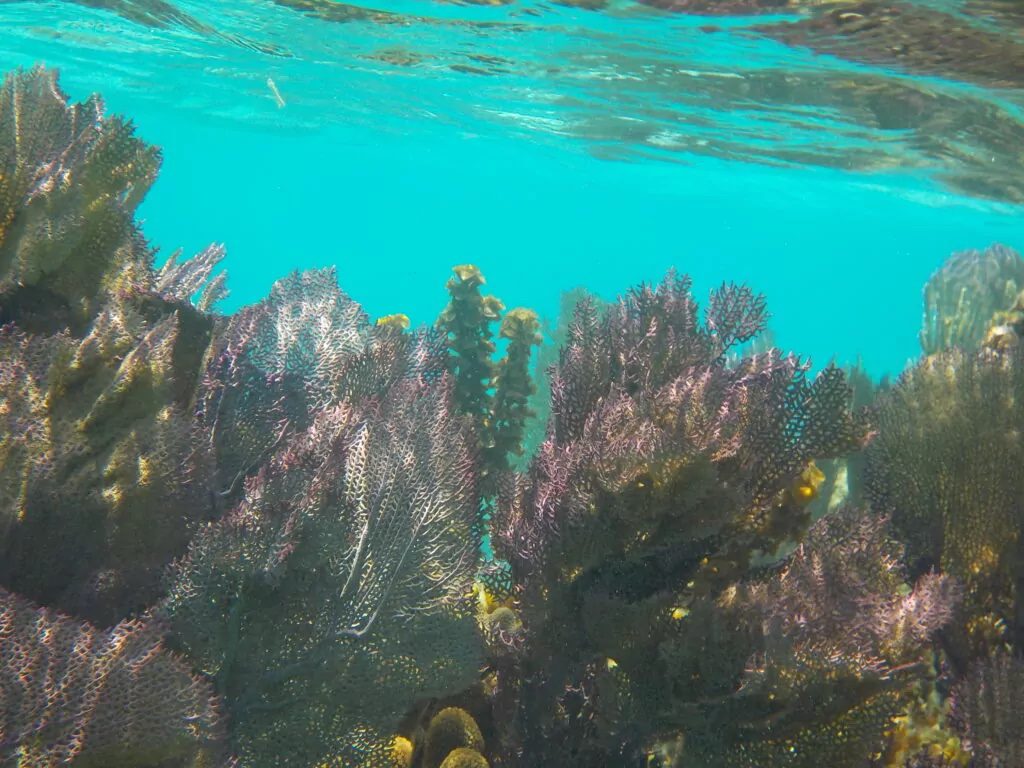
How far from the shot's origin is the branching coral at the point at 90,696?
196 centimetres

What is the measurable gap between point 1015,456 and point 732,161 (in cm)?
2934

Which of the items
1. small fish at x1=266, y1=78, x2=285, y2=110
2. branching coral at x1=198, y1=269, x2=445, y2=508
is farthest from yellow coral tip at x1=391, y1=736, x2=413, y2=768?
small fish at x1=266, y1=78, x2=285, y2=110

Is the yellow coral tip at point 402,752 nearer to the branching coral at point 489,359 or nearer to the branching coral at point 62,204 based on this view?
the branching coral at point 62,204

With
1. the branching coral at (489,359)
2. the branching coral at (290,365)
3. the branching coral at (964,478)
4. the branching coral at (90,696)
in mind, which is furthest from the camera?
the branching coral at (489,359)

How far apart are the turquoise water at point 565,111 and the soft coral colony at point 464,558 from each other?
0.96 metres

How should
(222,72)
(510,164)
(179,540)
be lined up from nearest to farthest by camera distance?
(179,540) < (222,72) < (510,164)

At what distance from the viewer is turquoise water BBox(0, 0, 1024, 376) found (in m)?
16.0

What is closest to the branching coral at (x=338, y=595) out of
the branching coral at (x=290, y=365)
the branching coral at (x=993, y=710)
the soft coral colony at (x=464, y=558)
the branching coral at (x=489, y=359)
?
the soft coral colony at (x=464, y=558)

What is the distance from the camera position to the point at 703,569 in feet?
9.87

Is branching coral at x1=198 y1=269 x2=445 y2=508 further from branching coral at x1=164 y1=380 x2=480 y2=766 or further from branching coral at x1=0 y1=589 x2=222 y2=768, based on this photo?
branching coral at x1=0 y1=589 x2=222 y2=768

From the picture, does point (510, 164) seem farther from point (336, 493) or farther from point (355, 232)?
point (355, 232)

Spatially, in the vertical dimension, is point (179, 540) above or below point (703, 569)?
below

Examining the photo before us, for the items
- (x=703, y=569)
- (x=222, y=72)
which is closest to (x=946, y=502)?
(x=703, y=569)

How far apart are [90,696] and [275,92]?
1226 inches
